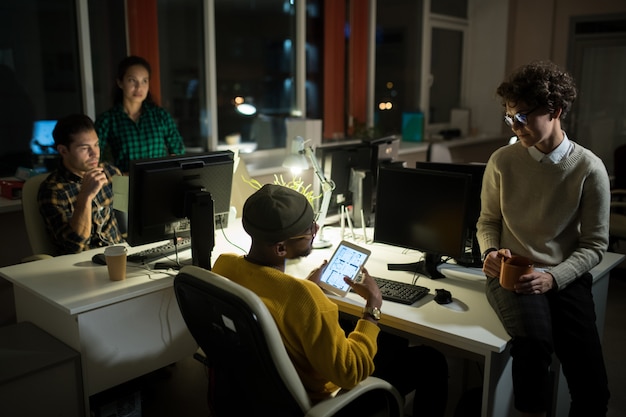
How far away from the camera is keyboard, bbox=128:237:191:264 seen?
101 inches

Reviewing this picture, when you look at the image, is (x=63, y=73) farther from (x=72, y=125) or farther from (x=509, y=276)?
(x=509, y=276)

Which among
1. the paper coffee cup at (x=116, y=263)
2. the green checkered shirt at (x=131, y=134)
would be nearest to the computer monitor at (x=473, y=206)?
the paper coffee cup at (x=116, y=263)

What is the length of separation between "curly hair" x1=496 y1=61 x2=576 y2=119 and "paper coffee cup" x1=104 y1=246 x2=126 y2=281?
5.07 feet

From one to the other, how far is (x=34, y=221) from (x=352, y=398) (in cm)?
181

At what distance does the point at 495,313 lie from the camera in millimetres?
2096

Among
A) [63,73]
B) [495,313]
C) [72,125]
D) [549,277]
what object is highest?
[63,73]

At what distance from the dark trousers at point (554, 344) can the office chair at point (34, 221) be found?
2.00 m

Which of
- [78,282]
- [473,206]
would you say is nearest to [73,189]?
[78,282]

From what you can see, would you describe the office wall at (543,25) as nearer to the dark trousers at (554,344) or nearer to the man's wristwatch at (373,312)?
the dark trousers at (554,344)

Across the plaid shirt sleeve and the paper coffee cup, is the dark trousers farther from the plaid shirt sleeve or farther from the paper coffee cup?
the plaid shirt sleeve

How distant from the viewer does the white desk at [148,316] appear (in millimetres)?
1967

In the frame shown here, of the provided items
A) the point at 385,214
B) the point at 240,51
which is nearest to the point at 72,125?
the point at 385,214

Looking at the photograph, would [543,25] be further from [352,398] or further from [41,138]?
[352,398]

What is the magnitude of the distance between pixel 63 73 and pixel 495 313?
3.25 m
